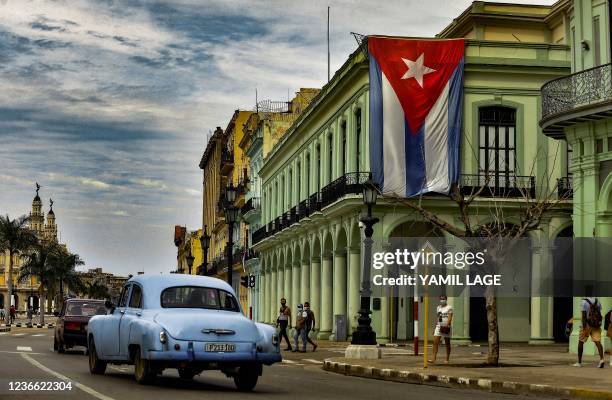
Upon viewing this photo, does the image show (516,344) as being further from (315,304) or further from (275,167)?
(275,167)

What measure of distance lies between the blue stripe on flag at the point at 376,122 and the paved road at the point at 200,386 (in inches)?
739

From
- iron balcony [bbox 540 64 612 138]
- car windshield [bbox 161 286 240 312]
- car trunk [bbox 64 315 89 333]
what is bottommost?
car trunk [bbox 64 315 89 333]

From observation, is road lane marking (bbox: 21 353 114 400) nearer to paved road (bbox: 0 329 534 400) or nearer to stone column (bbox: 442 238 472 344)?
paved road (bbox: 0 329 534 400)

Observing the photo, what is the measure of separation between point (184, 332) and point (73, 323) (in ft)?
52.1

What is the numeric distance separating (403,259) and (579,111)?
55.9 ft

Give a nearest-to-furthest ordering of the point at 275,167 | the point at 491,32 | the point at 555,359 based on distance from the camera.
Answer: the point at 555,359, the point at 491,32, the point at 275,167

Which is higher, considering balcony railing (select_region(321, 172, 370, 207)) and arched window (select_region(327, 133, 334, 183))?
arched window (select_region(327, 133, 334, 183))

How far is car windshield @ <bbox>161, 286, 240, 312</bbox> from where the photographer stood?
57.5ft

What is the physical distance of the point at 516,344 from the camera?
42500mm

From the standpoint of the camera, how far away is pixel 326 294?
165ft

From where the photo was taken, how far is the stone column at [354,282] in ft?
148

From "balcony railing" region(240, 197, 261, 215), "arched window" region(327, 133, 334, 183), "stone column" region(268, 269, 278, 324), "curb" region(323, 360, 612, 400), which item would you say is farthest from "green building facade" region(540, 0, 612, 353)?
"balcony railing" region(240, 197, 261, 215)

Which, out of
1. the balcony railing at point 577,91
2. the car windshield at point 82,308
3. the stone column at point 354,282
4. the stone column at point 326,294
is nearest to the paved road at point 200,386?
the car windshield at point 82,308

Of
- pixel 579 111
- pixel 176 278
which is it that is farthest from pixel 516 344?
pixel 176 278
